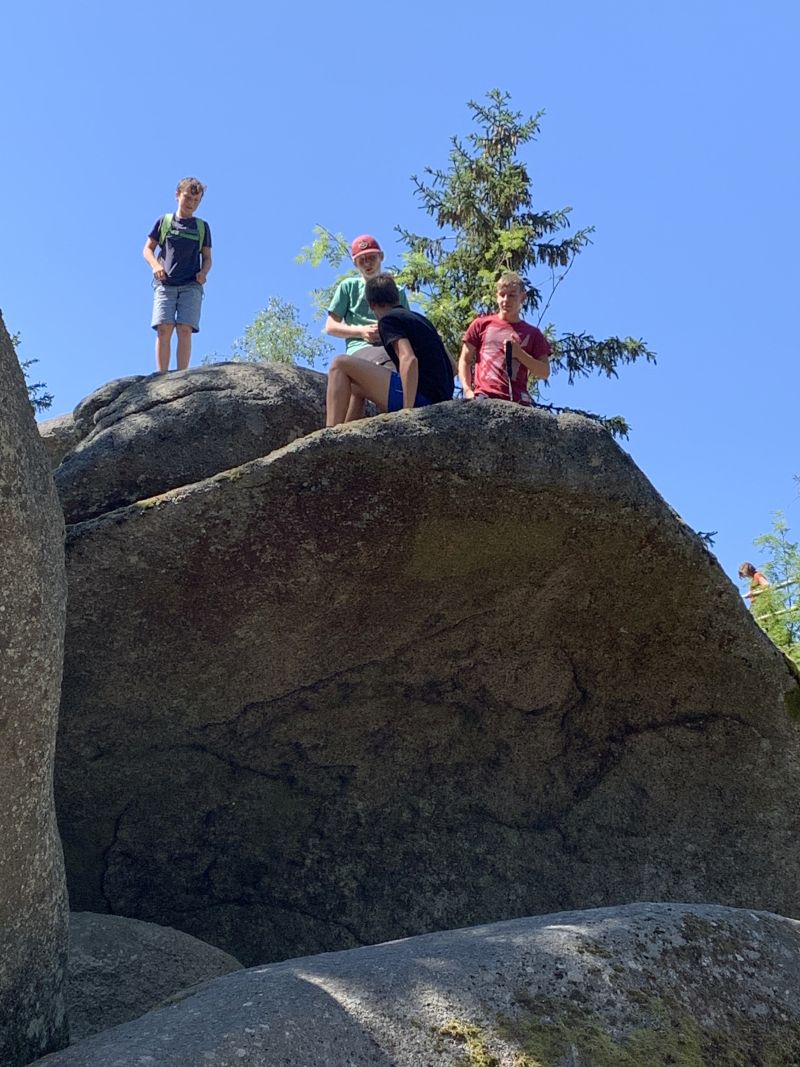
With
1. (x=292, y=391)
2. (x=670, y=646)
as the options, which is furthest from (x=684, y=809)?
(x=292, y=391)

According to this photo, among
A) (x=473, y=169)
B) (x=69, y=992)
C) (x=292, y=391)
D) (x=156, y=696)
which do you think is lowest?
(x=69, y=992)

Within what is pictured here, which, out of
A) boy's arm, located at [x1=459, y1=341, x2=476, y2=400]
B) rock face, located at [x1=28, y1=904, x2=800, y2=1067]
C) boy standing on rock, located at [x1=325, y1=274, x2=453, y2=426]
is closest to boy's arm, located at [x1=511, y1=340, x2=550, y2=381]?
boy's arm, located at [x1=459, y1=341, x2=476, y2=400]

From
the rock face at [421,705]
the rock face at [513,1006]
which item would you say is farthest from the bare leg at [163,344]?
the rock face at [513,1006]

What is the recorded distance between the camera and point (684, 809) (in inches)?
247

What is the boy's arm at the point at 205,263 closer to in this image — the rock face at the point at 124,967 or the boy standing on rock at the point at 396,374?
the boy standing on rock at the point at 396,374

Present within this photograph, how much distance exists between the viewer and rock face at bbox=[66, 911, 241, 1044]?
198 inches

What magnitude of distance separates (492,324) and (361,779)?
8.41 feet

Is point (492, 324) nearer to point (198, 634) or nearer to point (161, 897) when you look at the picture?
point (198, 634)

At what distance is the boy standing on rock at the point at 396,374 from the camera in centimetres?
601

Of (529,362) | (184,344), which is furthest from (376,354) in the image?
(184,344)

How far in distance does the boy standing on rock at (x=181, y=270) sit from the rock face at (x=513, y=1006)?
5087 mm

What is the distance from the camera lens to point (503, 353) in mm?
6672

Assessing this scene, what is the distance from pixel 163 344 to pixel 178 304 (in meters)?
0.29

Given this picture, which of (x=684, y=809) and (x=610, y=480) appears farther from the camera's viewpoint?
(x=684, y=809)
